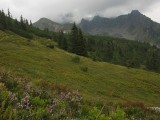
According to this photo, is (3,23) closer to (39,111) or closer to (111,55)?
(111,55)

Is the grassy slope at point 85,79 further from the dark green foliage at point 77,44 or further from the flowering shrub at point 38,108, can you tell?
the dark green foliage at point 77,44

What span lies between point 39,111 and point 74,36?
3490 inches

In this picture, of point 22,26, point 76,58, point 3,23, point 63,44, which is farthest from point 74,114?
point 22,26

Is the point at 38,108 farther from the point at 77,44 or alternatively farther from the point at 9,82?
the point at 77,44

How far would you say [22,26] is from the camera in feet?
505

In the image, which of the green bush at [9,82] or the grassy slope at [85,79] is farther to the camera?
the grassy slope at [85,79]

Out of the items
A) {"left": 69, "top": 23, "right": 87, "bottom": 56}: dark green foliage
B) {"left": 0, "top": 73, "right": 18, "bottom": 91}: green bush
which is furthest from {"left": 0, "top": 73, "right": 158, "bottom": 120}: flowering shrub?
{"left": 69, "top": 23, "right": 87, "bottom": 56}: dark green foliage

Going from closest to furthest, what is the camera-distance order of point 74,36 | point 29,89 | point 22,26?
point 29,89 < point 74,36 < point 22,26

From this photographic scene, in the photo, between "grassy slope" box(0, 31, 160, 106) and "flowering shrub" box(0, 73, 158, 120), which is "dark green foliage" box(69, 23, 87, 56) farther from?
"flowering shrub" box(0, 73, 158, 120)

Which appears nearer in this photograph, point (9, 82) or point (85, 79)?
point (9, 82)

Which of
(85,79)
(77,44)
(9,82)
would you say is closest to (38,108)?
(9,82)

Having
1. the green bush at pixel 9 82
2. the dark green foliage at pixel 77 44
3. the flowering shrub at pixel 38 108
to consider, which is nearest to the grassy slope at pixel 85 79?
the green bush at pixel 9 82

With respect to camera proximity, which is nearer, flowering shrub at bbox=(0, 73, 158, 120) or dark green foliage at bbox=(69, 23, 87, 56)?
flowering shrub at bbox=(0, 73, 158, 120)

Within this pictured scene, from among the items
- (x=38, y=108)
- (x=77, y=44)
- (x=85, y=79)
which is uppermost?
(x=38, y=108)
